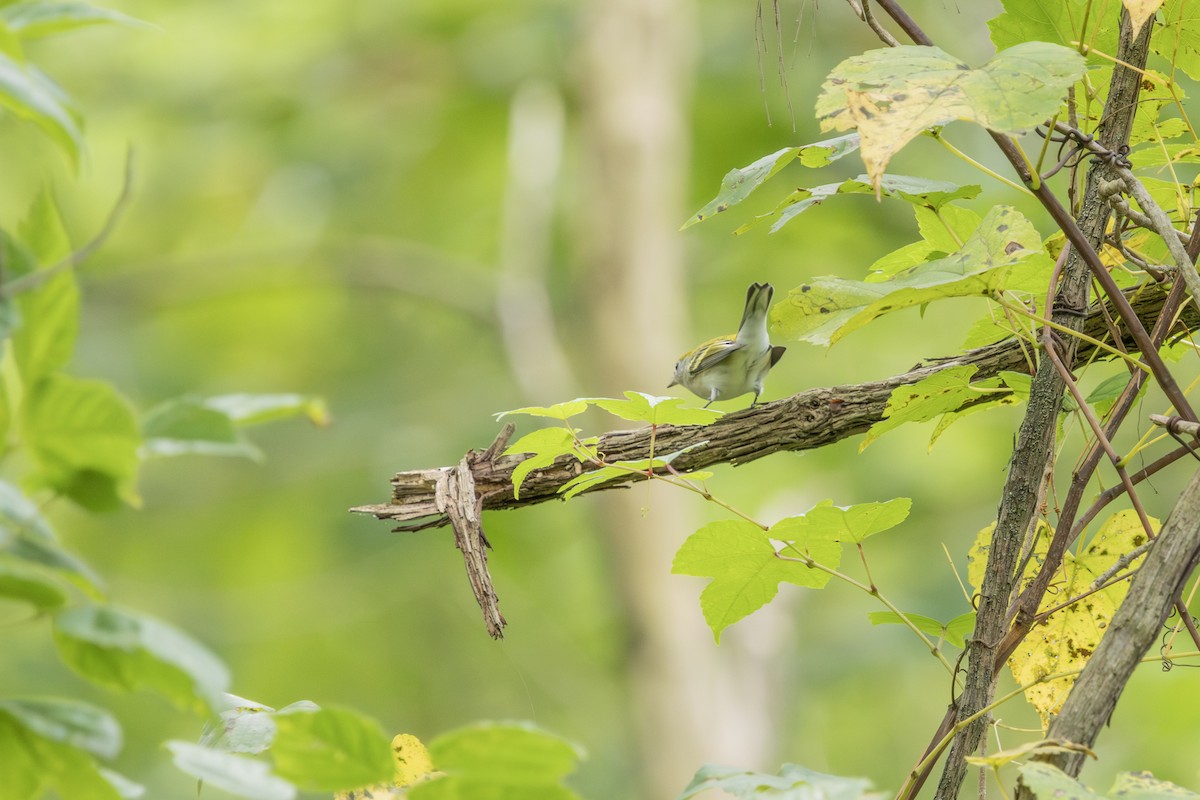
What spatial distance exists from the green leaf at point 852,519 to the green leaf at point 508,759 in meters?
0.51

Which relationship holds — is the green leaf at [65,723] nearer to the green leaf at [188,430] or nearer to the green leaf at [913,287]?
the green leaf at [188,430]

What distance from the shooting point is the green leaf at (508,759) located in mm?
593

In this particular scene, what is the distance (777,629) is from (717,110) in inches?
143

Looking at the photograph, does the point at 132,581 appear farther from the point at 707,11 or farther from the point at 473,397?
the point at 707,11

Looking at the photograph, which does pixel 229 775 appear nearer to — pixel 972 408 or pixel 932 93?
pixel 932 93

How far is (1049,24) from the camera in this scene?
1.11m

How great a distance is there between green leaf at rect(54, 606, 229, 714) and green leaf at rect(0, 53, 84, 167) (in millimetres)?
252

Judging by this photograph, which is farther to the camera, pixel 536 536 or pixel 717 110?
pixel 536 536

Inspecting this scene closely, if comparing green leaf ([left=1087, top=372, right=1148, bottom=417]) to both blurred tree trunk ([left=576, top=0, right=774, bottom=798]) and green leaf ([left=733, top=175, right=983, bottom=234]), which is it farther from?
blurred tree trunk ([left=576, top=0, right=774, bottom=798])

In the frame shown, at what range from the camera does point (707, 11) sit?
345 inches

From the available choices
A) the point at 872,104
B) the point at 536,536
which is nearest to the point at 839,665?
the point at 536,536

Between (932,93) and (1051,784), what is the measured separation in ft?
1.65

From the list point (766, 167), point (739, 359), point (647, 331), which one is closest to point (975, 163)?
point (766, 167)

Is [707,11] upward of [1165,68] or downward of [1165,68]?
upward
